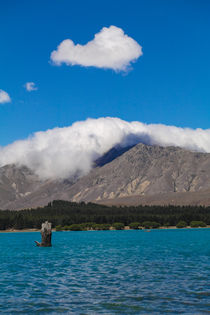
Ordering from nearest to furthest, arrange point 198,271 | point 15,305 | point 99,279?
point 15,305, point 99,279, point 198,271

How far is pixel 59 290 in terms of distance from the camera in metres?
40.4

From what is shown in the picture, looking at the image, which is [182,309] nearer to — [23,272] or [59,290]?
[59,290]

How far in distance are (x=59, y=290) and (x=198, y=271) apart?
20507 mm

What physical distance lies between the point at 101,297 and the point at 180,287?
345 inches

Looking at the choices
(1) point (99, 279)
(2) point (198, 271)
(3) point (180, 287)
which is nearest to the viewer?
(3) point (180, 287)

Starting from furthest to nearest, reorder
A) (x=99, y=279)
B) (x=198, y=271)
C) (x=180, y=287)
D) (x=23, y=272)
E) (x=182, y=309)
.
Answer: (x=23, y=272)
(x=198, y=271)
(x=99, y=279)
(x=180, y=287)
(x=182, y=309)

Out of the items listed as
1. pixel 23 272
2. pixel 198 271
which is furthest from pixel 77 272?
pixel 198 271

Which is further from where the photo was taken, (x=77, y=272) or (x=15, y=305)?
(x=77, y=272)

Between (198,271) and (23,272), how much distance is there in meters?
24.1

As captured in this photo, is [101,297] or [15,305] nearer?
[15,305]

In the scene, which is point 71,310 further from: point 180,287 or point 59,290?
point 180,287

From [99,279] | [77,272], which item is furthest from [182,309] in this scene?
[77,272]

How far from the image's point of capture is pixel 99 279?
4725 centimetres

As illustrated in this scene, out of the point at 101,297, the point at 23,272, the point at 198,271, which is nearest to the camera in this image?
the point at 101,297
